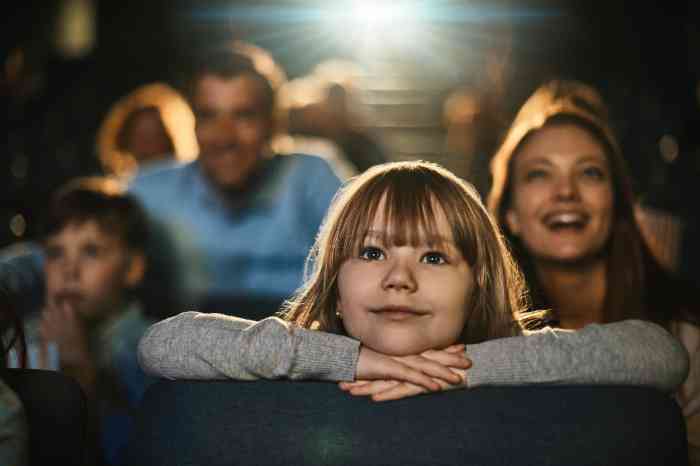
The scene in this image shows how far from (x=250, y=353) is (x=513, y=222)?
0.89m

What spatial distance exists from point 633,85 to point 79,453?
3.66 metres

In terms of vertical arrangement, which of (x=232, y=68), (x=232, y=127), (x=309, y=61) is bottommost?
(x=232, y=127)

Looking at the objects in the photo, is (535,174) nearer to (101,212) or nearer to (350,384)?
(350,384)

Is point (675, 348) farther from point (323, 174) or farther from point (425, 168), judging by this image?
point (323, 174)

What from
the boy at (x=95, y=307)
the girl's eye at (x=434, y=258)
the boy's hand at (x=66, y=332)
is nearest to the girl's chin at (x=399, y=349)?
the girl's eye at (x=434, y=258)

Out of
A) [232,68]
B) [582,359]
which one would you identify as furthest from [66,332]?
[582,359]

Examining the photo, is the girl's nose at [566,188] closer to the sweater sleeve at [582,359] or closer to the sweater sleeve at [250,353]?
the sweater sleeve at [582,359]

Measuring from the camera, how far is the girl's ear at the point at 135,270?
223 centimetres

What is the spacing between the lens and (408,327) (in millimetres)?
1244

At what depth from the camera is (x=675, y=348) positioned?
1.25 meters

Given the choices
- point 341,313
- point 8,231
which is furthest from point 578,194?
point 8,231

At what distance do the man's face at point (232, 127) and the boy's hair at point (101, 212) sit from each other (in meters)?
0.27

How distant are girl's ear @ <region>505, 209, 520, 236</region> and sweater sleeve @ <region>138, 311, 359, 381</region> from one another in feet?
2.56

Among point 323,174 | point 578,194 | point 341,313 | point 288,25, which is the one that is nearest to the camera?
point 341,313
